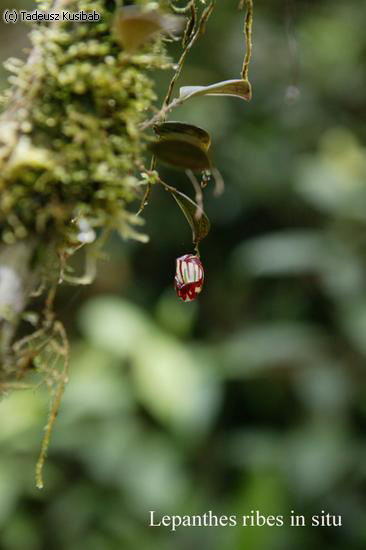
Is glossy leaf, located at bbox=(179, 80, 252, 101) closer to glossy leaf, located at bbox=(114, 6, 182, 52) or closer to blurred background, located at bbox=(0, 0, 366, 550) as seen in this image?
glossy leaf, located at bbox=(114, 6, 182, 52)

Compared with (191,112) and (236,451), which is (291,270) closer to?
(236,451)

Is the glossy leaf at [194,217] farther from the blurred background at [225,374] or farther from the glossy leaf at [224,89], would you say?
the blurred background at [225,374]

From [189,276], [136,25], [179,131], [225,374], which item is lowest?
[225,374]

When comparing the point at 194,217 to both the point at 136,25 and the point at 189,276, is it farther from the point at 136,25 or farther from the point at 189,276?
the point at 136,25

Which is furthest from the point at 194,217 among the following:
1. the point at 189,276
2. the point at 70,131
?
the point at 70,131

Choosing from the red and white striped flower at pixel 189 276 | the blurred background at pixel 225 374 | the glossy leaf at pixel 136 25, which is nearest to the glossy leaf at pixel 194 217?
the red and white striped flower at pixel 189 276

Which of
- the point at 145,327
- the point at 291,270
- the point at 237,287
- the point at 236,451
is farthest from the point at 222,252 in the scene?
the point at 236,451

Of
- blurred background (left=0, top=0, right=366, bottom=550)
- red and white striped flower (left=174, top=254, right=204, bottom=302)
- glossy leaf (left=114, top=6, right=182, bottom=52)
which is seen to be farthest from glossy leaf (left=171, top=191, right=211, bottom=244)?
blurred background (left=0, top=0, right=366, bottom=550)
